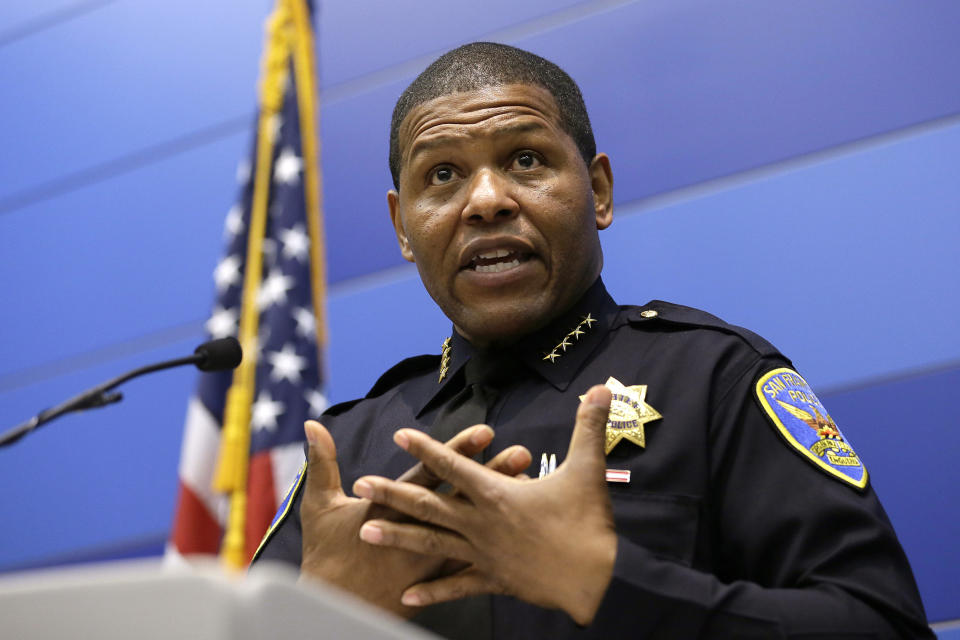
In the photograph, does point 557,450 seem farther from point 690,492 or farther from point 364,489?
point 364,489

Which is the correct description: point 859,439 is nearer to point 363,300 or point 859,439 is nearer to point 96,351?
point 363,300

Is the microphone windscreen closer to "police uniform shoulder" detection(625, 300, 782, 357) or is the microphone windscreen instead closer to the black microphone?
the black microphone

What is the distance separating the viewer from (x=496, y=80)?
57.6 inches

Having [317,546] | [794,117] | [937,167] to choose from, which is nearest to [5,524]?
[317,546]

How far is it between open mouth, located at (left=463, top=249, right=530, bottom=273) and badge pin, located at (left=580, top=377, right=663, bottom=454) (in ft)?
0.82

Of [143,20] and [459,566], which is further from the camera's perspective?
[143,20]

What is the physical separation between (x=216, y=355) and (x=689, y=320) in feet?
2.54

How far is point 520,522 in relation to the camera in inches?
34.4

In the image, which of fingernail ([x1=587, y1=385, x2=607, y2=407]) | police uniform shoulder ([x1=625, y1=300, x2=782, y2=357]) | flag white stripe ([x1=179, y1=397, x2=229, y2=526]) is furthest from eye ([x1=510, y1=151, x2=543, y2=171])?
flag white stripe ([x1=179, y1=397, x2=229, y2=526])

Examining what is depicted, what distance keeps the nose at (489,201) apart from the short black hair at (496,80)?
16 centimetres

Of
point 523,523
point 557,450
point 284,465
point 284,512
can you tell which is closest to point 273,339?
point 284,465

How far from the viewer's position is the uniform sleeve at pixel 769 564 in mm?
908

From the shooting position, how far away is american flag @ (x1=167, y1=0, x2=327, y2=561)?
2.36m

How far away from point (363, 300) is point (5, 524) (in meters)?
1.45
